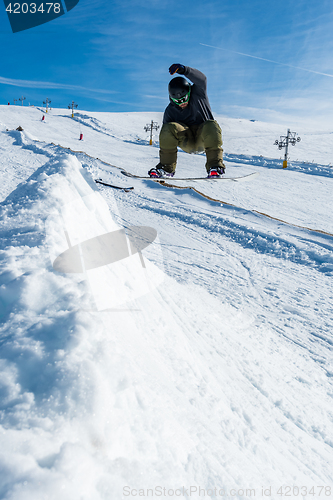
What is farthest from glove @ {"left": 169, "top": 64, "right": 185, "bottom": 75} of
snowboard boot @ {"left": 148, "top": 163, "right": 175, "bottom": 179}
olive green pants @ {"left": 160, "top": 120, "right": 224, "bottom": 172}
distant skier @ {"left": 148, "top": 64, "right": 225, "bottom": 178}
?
snowboard boot @ {"left": 148, "top": 163, "right": 175, "bottom": 179}

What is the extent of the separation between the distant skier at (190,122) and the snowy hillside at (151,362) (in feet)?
4.01

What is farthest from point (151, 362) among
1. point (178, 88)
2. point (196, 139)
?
point (196, 139)

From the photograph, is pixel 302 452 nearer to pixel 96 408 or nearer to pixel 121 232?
pixel 96 408

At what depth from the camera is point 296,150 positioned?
21.1 metres

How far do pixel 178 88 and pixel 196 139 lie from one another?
2.33 ft

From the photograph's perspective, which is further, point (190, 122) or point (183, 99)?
point (190, 122)

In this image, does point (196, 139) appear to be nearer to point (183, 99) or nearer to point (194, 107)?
point (194, 107)

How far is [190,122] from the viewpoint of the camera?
11.9 feet

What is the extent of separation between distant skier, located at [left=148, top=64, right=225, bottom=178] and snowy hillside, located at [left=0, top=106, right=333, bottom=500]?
1.22 metres

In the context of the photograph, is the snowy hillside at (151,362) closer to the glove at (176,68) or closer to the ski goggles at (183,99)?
the ski goggles at (183,99)

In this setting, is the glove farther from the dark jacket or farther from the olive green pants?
the olive green pants

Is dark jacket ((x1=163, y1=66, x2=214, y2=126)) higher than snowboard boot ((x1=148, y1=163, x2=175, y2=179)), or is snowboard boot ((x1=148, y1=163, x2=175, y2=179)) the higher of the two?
dark jacket ((x1=163, y1=66, x2=214, y2=126))

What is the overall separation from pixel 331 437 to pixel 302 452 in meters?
0.29

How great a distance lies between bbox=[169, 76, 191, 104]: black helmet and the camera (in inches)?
124
